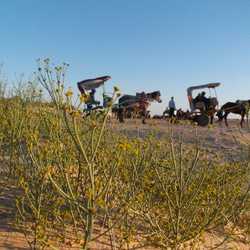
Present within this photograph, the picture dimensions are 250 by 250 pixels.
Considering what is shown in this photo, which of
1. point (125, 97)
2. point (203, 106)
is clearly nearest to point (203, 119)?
point (203, 106)

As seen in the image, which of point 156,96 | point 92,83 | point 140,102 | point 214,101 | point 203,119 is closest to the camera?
point 92,83

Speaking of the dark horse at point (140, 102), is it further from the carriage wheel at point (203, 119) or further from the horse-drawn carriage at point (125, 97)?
the carriage wheel at point (203, 119)

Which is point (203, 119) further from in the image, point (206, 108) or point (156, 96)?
point (156, 96)

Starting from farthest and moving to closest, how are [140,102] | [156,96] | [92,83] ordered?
[156,96] < [140,102] < [92,83]

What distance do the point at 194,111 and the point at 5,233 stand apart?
425 inches

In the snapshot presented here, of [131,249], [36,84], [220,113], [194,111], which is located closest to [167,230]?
A: [131,249]

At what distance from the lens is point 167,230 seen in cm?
202

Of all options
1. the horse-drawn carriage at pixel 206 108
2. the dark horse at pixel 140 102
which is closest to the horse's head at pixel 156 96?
the dark horse at pixel 140 102

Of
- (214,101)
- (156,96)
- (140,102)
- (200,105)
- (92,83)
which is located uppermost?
(92,83)

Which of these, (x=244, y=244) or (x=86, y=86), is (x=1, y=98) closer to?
(x=86, y=86)

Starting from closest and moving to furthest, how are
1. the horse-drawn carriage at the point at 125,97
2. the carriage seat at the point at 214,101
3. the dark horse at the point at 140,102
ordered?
1. the horse-drawn carriage at the point at 125,97
2. the carriage seat at the point at 214,101
3. the dark horse at the point at 140,102

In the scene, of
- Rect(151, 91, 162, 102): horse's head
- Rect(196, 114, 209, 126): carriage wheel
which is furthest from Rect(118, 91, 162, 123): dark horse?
Rect(196, 114, 209, 126): carriage wheel

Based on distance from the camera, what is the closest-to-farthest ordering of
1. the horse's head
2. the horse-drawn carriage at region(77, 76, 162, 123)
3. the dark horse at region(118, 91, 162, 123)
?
the horse-drawn carriage at region(77, 76, 162, 123), the dark horse at region(118, 91, 162, 123), the horse's head

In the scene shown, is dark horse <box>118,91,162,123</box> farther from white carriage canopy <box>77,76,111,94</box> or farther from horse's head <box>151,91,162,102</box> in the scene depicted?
white carriage canopy <box>77,76,111,94</box>
